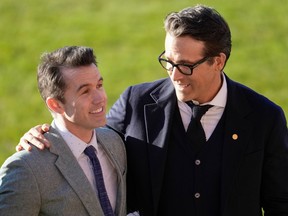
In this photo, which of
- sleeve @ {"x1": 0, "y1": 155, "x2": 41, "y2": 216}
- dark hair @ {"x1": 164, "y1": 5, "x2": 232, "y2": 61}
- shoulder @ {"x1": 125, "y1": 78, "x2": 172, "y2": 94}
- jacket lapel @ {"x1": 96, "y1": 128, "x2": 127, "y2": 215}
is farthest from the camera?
shoulder @ {"x1": 125, "y1": 78, "x2": 172, "y2": 94}

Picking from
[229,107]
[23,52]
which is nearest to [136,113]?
[229,107]

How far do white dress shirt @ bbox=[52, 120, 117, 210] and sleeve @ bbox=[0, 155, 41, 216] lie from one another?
321 millimetres

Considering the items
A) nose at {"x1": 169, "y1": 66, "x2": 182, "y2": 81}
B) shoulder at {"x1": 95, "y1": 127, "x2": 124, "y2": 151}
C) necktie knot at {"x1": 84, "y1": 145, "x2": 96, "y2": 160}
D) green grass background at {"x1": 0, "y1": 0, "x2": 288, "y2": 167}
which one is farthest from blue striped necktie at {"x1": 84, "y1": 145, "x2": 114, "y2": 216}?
green grass background at {"x1": 0, "y1": 0, "x2": 288, "y2": 167}

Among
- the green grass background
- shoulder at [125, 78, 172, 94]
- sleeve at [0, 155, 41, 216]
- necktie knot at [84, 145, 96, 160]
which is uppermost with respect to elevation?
the green grass background

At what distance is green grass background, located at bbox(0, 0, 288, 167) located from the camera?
10531 millimetres

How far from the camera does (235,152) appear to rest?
4488 mm

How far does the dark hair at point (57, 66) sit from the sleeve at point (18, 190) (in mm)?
407

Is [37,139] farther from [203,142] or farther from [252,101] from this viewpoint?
[252,101]

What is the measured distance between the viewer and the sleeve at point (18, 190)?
3.82 m

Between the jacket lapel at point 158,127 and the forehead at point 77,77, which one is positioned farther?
the jacket lapel at point 158,127

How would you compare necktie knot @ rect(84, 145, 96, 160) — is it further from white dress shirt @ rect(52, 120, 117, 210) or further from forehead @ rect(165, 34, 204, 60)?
forehead @ rect(165, 34, 204, 60)

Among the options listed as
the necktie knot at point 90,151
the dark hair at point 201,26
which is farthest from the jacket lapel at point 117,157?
the dark hair at point 201,26

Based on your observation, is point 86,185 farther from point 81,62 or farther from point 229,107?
point 229,107

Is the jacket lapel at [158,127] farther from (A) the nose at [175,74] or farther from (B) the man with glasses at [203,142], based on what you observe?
(A) the nose at [175,74]
